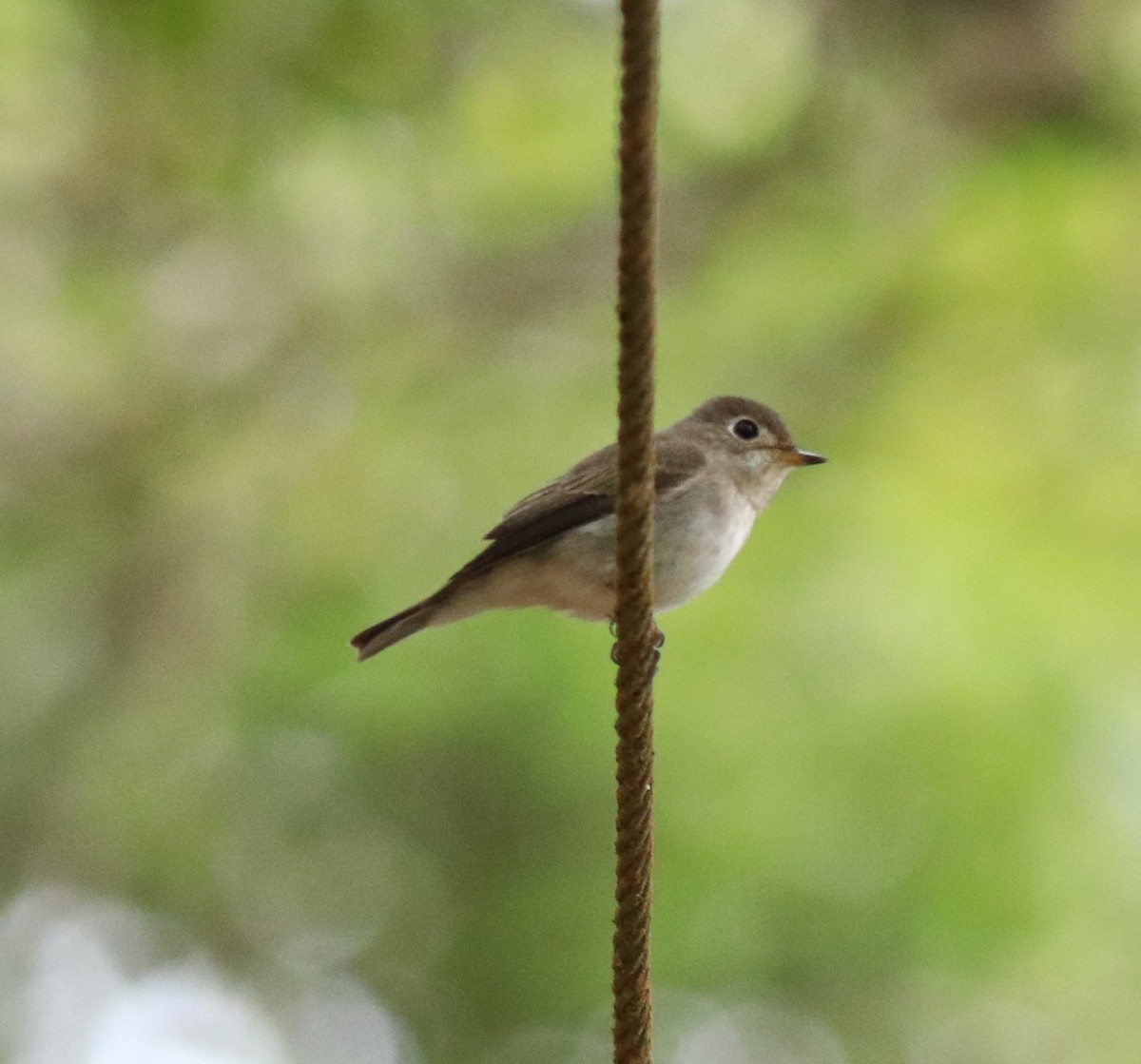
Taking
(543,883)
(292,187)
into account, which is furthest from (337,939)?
(292,187)

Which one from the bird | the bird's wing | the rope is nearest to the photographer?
the rope

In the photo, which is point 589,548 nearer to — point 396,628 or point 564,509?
point 564,509

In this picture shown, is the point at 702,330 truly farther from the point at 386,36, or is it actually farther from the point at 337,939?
the point at 337,939

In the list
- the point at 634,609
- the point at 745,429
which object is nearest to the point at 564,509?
the point at 745,429

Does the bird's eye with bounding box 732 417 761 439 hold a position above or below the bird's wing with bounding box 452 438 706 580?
above

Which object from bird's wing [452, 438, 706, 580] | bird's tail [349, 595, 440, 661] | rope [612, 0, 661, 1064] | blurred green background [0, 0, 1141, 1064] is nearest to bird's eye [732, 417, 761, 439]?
bird's wing [452, 438, 706, 580]

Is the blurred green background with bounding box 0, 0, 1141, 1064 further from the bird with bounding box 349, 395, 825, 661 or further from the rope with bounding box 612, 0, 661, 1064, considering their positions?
the rope with bounding box 612, 0, 661, 1064

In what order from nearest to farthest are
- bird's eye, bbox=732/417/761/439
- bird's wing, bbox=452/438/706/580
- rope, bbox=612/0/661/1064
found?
rope, bbox=612/0/661/1064
bird's wing, bbox=452/438/706/580
bird's eye, bbox=732/417/761/439
